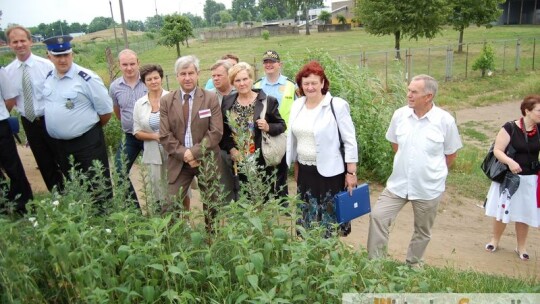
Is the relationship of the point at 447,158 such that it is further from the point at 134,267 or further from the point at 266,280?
the point at 134,267

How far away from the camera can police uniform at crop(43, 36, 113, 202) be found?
14.6 feet

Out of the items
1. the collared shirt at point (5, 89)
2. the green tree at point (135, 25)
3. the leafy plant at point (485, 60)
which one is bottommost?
the leafy plant at point (485, 60)

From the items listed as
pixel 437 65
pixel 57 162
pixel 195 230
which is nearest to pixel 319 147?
pixel 195 230

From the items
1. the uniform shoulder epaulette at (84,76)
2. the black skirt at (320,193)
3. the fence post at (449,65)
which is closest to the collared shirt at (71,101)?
the uniform shoulder epaulette at (84,76)

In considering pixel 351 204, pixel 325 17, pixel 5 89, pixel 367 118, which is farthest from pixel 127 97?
pixel 325 17

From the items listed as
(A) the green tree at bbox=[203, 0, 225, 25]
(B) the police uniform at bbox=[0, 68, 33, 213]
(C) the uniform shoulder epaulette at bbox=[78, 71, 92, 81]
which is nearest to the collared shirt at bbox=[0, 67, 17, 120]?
(B) the police uniform at bbox=[0, 68, 33, 213]

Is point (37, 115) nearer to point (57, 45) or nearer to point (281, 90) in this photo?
point (57, 45)

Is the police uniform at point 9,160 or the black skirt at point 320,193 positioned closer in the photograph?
the black skirt at point 320,193

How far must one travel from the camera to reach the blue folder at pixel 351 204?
4.05m

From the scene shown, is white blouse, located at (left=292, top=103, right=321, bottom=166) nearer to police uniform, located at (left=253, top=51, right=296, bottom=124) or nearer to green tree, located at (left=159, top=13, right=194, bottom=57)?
police uniform, located at (left=253, top=51, right=296, bottom=124)

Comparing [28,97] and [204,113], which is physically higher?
[28,97]

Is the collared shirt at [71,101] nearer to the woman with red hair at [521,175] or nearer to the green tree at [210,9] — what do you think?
the woman with red hair at [521,175]

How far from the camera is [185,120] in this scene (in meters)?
4.32

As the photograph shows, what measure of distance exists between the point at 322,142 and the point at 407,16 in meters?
23.0
